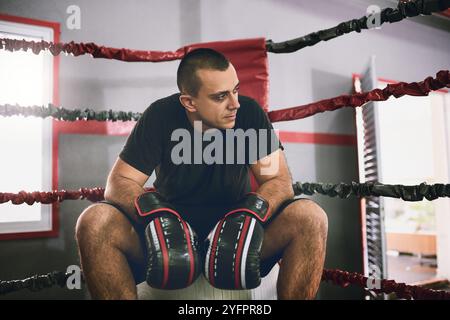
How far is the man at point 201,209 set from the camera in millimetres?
705

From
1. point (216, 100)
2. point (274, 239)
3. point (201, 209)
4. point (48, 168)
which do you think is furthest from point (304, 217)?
point (48, 168)

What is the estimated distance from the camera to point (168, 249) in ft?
2.25

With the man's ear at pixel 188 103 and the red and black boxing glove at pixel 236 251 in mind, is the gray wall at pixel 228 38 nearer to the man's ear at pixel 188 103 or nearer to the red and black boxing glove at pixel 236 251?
the man's ear at pixel 188 103

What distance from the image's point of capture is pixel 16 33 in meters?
1.23

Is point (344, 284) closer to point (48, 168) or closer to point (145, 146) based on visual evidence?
point (145, 146)

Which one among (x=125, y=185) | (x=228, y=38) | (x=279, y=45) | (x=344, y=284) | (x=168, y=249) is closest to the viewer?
(x=168, y=249)

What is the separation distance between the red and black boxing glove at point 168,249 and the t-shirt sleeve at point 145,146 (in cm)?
13

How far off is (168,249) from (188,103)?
1.13 ft

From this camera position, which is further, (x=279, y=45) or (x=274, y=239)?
(x=279, y=45)

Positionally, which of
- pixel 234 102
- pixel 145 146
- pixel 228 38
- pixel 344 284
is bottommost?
pixel 344 284

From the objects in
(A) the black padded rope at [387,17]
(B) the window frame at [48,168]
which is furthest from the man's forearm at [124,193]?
(A) the black padded rope at [387,17]

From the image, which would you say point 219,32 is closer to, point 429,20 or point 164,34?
point 164,34

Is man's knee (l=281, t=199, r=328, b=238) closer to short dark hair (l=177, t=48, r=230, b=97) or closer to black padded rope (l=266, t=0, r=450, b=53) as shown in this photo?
short dark hair (l=177, t=48, r=230, b=97)
